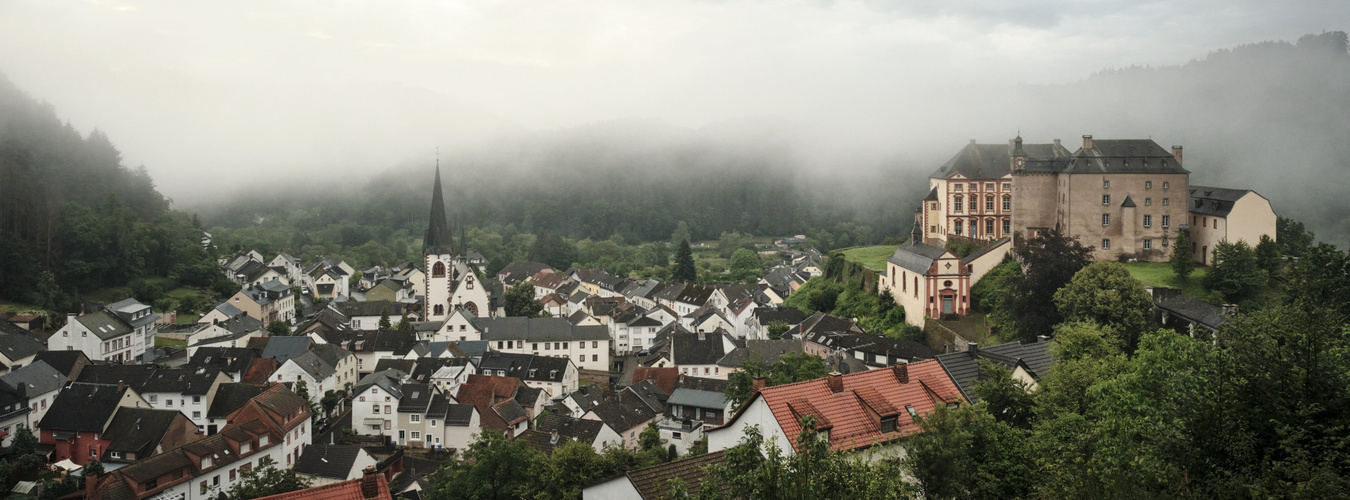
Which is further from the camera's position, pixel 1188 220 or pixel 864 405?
pixel 1188 220

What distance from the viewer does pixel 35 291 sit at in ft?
217

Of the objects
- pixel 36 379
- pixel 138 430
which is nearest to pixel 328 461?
pixel 138 430

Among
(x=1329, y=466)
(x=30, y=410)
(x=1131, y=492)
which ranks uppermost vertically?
(x=1329, y=466)

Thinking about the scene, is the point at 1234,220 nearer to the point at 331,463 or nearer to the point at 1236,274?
the point at 1236,274

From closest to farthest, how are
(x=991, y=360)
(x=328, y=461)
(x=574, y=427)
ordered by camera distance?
(x=991, y=360), (x=328, y=461), (x=574, y=427)

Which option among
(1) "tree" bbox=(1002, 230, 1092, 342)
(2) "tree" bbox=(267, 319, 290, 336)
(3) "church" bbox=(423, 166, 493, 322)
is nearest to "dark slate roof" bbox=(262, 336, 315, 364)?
(2) "tree" bbox=(267, 319, 290, 336)

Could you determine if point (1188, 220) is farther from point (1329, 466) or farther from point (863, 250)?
point (1329, 466)

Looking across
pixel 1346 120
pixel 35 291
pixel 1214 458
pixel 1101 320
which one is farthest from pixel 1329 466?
pixel 1346 120

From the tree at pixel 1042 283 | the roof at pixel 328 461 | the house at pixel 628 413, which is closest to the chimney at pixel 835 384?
the house at pixel 628 413

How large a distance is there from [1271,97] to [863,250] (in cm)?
5916

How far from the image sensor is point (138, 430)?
3419 cm

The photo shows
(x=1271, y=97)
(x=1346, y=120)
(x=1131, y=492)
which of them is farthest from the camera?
(x=1271, y=97)

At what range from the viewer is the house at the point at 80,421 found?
34.3 metres

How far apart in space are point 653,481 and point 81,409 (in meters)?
32.0
